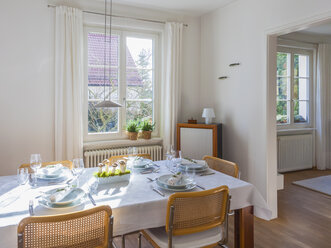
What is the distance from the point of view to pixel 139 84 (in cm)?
398

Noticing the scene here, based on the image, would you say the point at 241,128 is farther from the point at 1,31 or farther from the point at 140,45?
the point at 1,31

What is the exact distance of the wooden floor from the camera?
2578 mm

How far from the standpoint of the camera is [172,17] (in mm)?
4039

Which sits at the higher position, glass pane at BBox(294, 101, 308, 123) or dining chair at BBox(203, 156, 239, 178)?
glass pane at BBox(294, 101, 308, 123)

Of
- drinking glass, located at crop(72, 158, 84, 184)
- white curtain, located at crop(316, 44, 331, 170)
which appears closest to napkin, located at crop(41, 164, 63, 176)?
drinking glass, located at crop(72, 158, 84, 184)

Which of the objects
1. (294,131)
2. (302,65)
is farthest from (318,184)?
(302,65)

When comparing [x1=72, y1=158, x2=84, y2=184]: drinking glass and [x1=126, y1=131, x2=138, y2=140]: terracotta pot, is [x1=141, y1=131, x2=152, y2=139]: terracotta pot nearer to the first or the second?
[x1=126, y1=131, x2=138, y2=140]: terracotta pot

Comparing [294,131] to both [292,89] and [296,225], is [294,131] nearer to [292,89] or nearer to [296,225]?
[292,89]

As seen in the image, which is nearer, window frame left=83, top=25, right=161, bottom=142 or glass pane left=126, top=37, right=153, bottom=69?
window frame left=83, top=25, right=161, bottom=142

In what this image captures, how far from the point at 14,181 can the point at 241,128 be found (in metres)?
2.69

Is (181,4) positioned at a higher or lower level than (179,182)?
higher

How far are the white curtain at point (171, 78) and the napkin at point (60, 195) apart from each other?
7.84ft

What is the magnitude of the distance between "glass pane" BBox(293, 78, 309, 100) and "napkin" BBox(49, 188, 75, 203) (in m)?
5.02

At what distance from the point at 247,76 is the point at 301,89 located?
270cm
